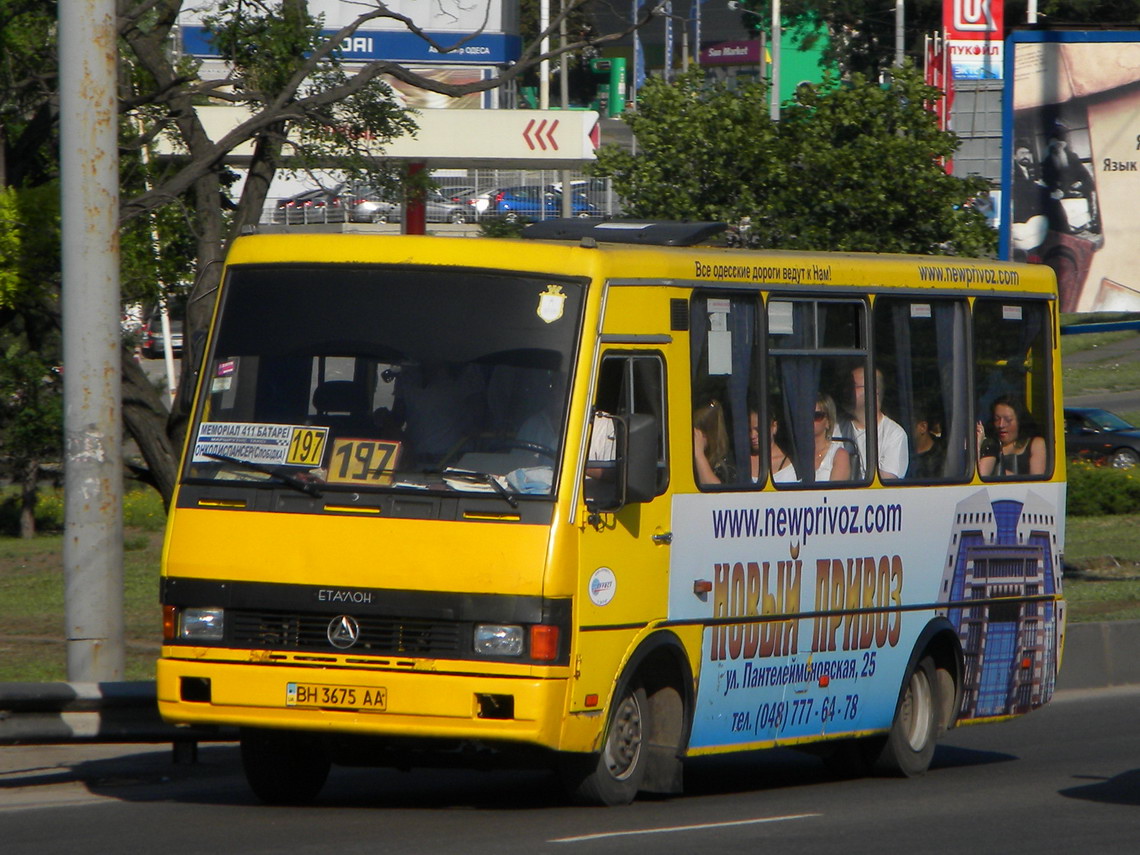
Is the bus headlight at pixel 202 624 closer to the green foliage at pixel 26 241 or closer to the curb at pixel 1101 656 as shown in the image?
the green foliage at pixel 26 241

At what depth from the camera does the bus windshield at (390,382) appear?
319 inches

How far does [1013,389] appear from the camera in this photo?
454 inches

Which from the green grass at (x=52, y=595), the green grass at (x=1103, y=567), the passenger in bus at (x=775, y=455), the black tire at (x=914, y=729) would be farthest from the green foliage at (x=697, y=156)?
the passenger in bus at (x=775, y=455)

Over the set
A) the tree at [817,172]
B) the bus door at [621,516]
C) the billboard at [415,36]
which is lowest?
the bus door at [621,516]

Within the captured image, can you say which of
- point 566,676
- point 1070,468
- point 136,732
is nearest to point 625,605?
point 566,676

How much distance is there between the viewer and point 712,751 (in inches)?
363

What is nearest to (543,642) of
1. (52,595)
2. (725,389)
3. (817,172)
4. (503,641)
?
(503,641)

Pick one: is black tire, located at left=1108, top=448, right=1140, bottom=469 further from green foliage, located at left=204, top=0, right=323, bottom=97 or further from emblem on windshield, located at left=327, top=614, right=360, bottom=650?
emblem on windshield, located at left=327, top=614, right=360, bottom=650

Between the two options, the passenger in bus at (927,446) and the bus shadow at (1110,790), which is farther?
the passenger in bus at (927,446)

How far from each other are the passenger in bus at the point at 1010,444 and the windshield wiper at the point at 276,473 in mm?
4575

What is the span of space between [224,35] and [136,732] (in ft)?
24.9

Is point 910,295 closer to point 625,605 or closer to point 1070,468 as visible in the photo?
point 625,605

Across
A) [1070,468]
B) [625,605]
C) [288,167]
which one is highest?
[288,167]

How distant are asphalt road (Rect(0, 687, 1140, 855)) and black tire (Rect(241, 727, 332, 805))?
16 cm
